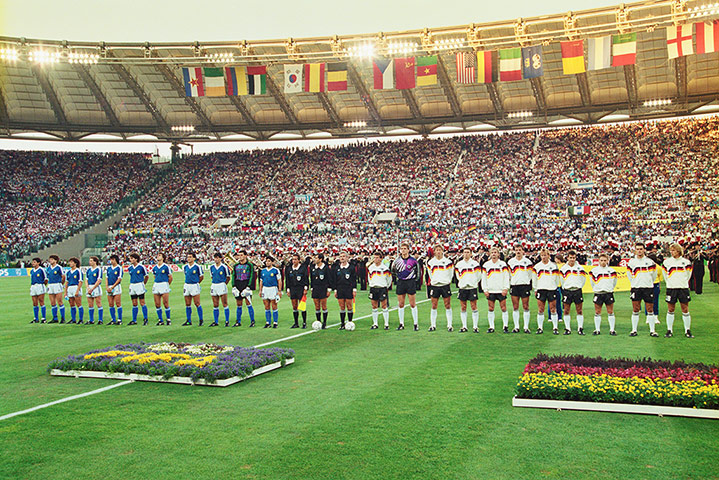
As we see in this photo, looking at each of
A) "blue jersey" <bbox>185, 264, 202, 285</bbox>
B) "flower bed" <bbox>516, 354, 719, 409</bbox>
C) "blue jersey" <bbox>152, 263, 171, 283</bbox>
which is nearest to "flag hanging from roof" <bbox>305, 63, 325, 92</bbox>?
"blue jersey" <bbox>152, 263, 171, 283</bbox>

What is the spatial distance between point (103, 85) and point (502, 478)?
4896 centimetres

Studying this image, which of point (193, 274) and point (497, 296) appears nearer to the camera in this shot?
point (497, 296)

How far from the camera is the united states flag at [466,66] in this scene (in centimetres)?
3453

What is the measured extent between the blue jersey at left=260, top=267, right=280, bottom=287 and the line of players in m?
0.03

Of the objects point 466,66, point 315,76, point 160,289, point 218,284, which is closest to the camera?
point 218,284

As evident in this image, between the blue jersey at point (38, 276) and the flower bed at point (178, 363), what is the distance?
28.8 ft

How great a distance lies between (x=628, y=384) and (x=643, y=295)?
634 centimetres


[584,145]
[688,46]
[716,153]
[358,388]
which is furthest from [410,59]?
[358,388]

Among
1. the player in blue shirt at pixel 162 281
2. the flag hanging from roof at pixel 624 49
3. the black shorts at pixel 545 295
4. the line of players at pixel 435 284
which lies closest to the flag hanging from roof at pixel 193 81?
the line of players at pixel 435 284

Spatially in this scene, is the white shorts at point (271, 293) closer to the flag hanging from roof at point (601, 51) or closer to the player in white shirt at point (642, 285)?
the player in white shirt at point (642, 285)

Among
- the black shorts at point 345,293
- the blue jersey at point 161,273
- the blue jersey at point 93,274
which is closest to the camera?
the black shorts at point 345,293

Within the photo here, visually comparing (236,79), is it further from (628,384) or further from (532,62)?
(628,384)

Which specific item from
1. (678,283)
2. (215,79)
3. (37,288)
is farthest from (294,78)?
(678,283)

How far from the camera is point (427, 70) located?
35281 mm
